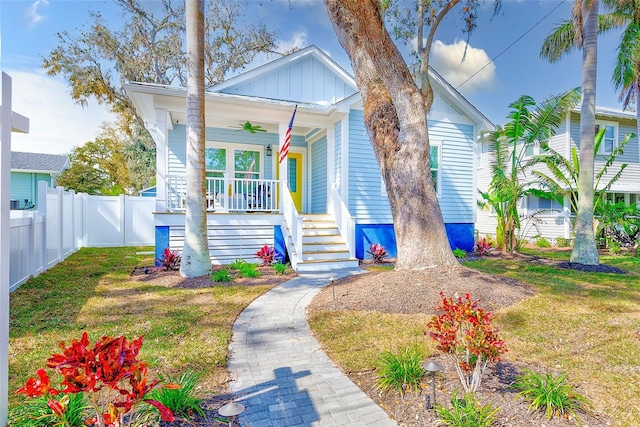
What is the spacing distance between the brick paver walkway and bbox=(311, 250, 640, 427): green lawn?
0.92 ft

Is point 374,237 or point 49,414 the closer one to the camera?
point 49,414

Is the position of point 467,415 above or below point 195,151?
below

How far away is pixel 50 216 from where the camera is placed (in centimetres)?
821

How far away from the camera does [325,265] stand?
866 cm

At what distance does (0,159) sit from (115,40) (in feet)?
63.4

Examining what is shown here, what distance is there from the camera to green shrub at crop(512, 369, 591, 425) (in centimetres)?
241

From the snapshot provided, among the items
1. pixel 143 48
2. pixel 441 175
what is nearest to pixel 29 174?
→ pixel 143 48

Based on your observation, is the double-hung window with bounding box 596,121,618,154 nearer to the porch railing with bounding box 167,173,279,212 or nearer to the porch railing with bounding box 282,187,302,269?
the porch railing with bounding box 282,187,302,269

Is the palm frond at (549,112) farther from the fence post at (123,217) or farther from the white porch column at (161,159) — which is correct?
the fence post at (123,217)

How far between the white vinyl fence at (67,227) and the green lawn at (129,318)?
528 mm

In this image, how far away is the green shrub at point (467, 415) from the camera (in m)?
2.22

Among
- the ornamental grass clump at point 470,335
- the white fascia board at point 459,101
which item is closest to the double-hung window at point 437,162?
the white fascia board at point 459,101

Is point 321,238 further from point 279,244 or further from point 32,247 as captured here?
point 32,247

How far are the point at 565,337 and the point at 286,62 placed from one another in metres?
11.0
